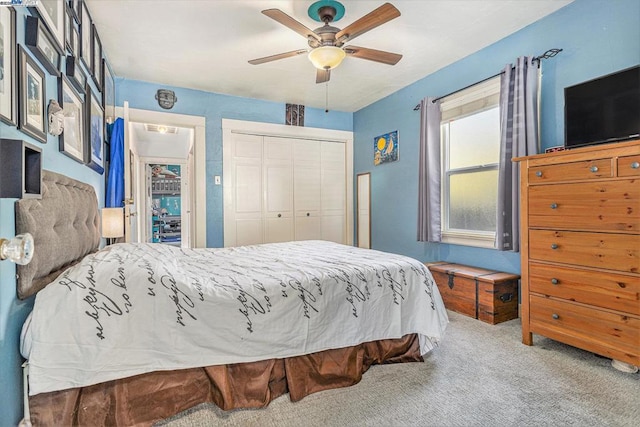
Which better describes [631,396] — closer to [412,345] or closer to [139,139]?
[412,345]

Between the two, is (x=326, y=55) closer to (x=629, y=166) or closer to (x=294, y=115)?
(x=629, y=166)

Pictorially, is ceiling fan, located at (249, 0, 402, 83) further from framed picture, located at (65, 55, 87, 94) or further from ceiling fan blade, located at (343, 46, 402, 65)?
framed picture, located at (65, 55, 87, 94)

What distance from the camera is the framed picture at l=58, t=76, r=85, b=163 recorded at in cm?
174

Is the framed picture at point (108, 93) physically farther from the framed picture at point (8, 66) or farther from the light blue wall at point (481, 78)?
the light blue wall at point (481, 78)

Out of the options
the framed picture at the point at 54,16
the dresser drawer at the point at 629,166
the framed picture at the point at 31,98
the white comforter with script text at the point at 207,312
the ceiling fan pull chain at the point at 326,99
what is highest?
the ceiling fan pull chain at the point at 326,99

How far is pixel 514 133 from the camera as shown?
8.91 feet

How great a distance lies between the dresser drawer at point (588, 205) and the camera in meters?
1.75

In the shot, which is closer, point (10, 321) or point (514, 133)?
point (10, 321)

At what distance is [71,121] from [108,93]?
1659 millimetres

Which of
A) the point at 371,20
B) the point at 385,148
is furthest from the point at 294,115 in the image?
the point at 371,20

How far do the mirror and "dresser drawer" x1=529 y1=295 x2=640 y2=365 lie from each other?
288 cm

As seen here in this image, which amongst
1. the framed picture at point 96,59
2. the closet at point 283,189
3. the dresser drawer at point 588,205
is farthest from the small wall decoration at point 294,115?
the dresser drawer at point 588,205

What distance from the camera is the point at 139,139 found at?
5.97 m

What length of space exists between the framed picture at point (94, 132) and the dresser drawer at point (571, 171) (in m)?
3.18
